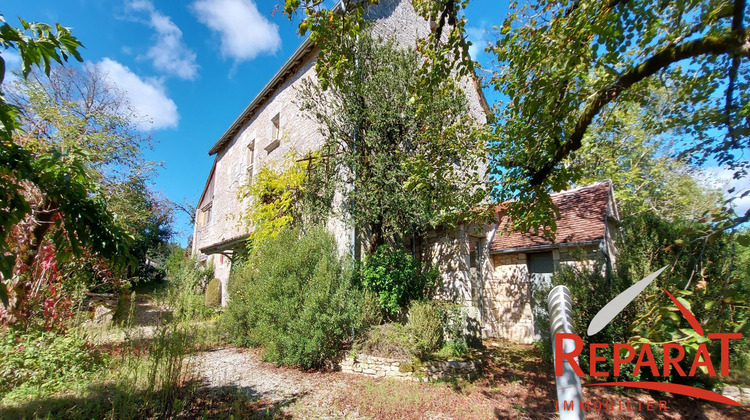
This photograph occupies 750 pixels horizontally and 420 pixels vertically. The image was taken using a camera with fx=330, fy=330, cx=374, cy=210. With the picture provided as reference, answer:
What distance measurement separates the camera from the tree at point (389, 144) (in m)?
7.64

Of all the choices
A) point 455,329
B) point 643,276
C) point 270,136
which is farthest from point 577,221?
point 270,136

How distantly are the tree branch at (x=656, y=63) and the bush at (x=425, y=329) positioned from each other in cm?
323

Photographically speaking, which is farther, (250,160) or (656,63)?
(250,160)

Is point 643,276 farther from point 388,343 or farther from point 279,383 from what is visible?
point 279,383

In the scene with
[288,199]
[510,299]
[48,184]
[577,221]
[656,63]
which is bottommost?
[510,299]

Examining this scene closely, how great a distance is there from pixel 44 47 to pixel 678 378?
8697 mm

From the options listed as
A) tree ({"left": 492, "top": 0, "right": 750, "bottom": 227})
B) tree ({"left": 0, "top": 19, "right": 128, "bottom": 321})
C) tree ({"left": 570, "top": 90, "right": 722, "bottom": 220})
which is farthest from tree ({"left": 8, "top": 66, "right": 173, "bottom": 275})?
tree ({"left": 570, "top": 90, "right": 722, "bottom": 220})

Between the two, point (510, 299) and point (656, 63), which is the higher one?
point (656, 63)

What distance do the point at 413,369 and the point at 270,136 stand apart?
393 inches

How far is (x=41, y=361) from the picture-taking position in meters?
4.65

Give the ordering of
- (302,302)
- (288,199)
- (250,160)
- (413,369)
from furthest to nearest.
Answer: (250,160) < (288,199) < (302,302) < (413,369)

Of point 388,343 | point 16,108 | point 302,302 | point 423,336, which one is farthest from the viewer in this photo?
point 302,302

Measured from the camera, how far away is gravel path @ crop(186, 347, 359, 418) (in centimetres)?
470

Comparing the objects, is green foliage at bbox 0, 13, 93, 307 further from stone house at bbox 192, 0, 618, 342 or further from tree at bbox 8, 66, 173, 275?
stone house at bbox 192, 0, 618, 342
